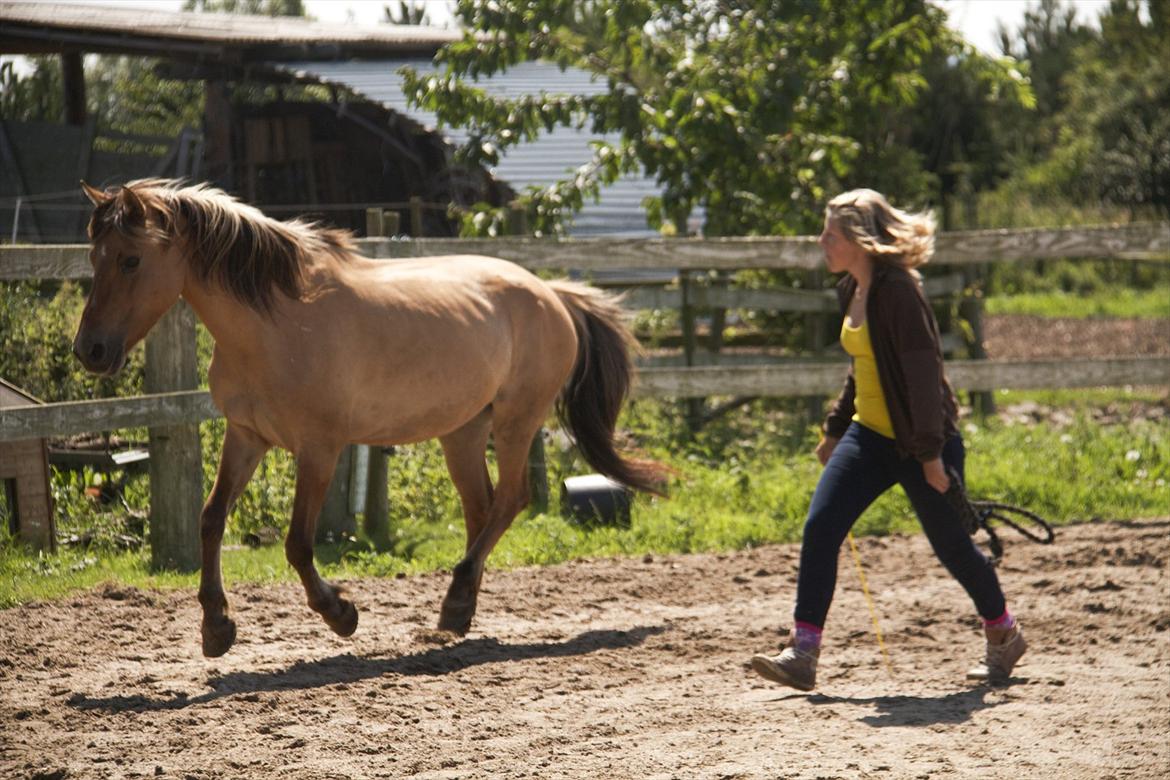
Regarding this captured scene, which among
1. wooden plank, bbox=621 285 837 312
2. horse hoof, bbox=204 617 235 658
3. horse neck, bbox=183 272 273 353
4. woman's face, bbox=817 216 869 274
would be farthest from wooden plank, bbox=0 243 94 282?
wooden plank, bbox=621 285 837 312

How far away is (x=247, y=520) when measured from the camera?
720 cm

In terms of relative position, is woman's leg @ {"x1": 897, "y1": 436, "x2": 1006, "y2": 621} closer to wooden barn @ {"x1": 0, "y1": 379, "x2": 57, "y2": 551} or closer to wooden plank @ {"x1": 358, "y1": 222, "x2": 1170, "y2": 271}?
wooden plank @ {"x1": 358, "y1": 222, "x2": 1170, "y2": 271}

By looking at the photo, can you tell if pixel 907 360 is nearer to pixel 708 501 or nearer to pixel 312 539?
pixel 312 539

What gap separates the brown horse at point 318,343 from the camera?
4.68 meters

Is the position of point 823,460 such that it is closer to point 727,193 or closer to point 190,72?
point 727,193

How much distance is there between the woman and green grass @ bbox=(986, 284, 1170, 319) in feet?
46.9

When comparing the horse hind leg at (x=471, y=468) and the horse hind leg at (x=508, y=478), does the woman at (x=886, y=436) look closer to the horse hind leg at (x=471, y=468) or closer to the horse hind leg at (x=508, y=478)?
the horse hind leg at (x=508, y=478)

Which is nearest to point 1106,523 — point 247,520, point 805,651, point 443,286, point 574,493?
point 574,493

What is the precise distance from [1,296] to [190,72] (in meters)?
10.7

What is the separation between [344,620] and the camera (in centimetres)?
504

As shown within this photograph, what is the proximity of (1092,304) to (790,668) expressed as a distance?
53.7 ft

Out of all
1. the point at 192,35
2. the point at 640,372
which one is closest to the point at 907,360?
the point at 640,372

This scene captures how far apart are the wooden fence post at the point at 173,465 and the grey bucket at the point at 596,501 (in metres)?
2.12

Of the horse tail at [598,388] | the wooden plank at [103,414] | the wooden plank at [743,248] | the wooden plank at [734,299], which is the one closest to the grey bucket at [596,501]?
the horse tail at [598,388]
